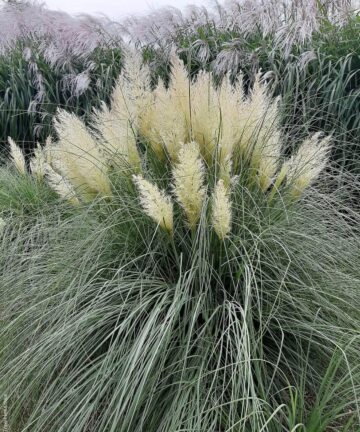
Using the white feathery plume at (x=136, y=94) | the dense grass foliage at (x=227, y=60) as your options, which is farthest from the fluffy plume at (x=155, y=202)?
the dense grass foliage at (x=227, y=60)

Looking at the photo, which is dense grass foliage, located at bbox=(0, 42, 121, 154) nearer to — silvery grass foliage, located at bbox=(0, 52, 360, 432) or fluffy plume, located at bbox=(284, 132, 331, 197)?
silvery grass foliage, located at bbox=(0, 52, 360, 432)

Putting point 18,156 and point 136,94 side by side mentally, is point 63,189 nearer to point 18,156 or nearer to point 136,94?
point 136,94

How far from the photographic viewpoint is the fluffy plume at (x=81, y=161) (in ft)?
7.42

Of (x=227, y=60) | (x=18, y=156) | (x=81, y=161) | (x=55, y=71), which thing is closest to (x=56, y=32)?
(x=55, y=71)

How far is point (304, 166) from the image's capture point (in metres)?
2.30

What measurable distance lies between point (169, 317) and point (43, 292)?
24.0 inches

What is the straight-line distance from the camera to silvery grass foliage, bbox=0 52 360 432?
1.70 m

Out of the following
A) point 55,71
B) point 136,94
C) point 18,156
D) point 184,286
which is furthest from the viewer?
point 55,71

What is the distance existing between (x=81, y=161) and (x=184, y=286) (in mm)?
724

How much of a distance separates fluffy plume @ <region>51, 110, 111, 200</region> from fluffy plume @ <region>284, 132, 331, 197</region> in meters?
0.79

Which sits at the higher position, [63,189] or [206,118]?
[206,118]

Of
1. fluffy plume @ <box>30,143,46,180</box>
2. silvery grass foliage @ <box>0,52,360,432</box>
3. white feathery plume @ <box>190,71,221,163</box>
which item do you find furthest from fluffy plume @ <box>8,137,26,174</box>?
white feathery plume @ <box>190,71,221,163</box>

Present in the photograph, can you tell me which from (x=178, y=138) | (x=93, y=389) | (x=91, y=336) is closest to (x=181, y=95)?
(x=178, y=138)

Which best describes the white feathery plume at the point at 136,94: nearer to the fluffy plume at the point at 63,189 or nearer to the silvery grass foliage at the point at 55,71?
the fluffy plume at the point at 63,189
